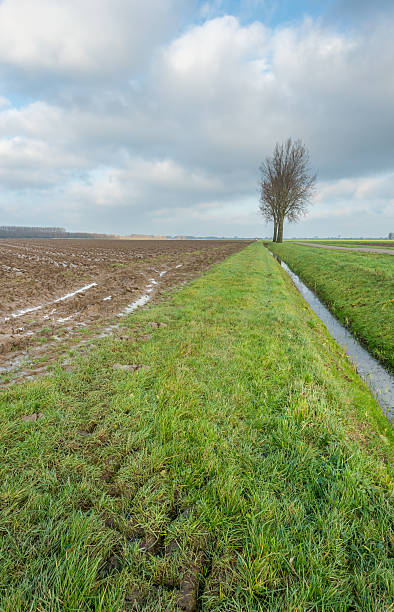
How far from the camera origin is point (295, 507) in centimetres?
231

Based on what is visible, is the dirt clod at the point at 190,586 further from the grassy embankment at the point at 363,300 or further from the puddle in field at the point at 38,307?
the puddle in field at the point at 38,307

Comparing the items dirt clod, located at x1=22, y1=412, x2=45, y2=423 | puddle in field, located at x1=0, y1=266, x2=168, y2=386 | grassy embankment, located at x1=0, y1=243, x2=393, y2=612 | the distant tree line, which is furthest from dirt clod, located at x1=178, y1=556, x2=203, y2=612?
the distant tree line

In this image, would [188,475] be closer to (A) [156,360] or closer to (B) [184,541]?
(B) [184,541]

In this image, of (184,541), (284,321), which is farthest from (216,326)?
(184,541)

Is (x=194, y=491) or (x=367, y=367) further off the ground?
(x=194, y=491)

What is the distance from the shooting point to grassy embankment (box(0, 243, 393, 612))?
1763mm

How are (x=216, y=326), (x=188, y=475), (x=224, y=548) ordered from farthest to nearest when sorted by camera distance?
(x=216, y=326) → (x=188, y=475) → (x=224, y=548)

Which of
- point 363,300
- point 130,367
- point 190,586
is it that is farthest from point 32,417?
point 363,300

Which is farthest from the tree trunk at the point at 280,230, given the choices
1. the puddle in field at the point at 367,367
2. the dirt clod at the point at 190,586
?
the dirt clod at the point at 190,586

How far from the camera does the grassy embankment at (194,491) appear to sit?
176 cm

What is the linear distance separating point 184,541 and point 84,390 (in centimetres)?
275

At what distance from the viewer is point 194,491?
2.48 m

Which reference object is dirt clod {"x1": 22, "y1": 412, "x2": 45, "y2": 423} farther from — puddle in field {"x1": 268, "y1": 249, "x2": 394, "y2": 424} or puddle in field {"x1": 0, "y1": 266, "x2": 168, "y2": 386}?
puddle in field {"x1": 268, "y1": 249, "x2": 394, "y2": 424}

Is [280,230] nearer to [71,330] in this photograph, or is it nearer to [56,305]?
[56,305]
